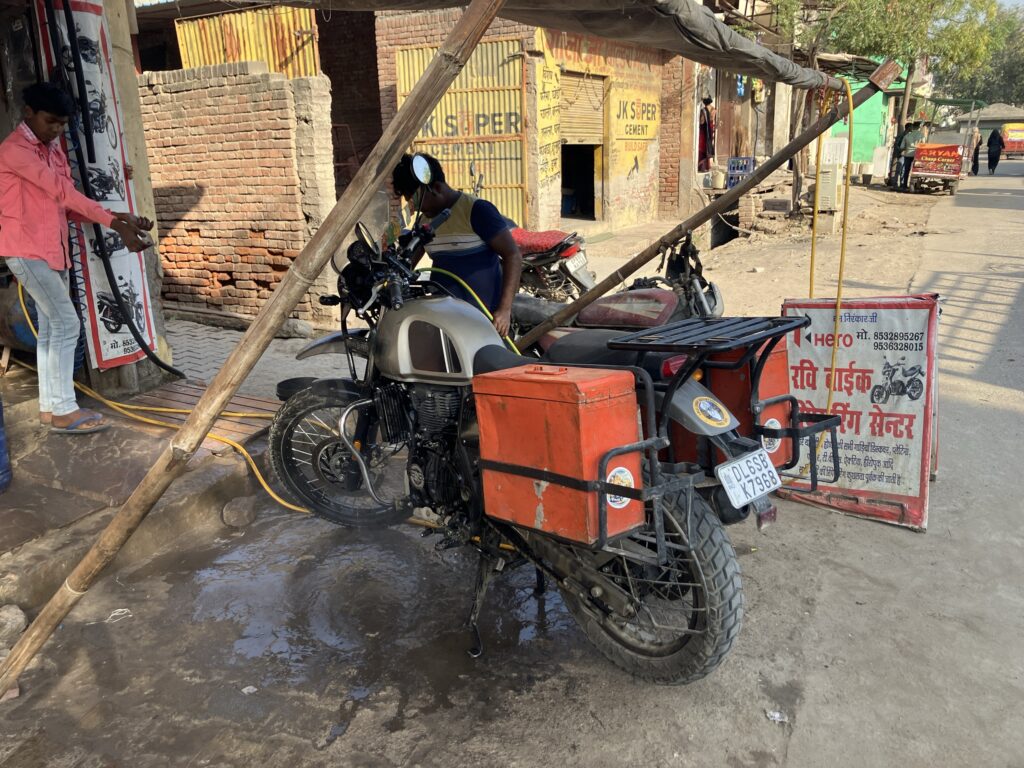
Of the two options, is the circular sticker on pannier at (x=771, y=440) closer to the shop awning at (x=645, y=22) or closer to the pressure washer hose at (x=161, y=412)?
the shop awning at (x=645, y=22)

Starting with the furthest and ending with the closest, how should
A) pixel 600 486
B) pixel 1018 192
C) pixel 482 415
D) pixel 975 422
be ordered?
1. pixel 1018 192
2. pixel 975 422
3. pixel 482 415
4. pixel 600 486

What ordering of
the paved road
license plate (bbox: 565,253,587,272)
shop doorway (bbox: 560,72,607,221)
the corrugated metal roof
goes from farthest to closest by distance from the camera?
the corrugated metal roof, shop doorway (bbox: 560,72,607,221), license plate (bbox: 565,253,587,272), the paved road

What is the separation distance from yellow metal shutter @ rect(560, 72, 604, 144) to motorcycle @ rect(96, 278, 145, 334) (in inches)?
335

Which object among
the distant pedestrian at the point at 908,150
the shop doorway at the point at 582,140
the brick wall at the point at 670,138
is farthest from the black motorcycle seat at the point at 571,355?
the distant pedestrian at the point at 908,150

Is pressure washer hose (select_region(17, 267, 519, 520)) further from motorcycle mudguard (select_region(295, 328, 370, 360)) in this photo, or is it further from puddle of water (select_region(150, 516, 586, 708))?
motorcycle mudguard (select_region(295, 328, 370, 360))

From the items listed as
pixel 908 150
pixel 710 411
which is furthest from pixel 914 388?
pixel 908 150

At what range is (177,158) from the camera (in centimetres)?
823

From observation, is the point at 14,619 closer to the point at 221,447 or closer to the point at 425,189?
the point at 221,447

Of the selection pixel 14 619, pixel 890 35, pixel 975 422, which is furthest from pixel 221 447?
pixel 890 35

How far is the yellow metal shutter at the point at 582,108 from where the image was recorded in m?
11.9

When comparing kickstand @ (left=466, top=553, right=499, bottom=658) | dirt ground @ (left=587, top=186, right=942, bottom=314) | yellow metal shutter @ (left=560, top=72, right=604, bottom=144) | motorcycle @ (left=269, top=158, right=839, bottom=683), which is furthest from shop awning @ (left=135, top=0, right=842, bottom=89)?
yellow metal shutter @ (left=560, top=72, right=604, bottom=144)

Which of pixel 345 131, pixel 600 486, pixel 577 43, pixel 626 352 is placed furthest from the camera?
pixel 345 131

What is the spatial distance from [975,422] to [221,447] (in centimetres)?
472

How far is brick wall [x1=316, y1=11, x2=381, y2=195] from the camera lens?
13578mm
